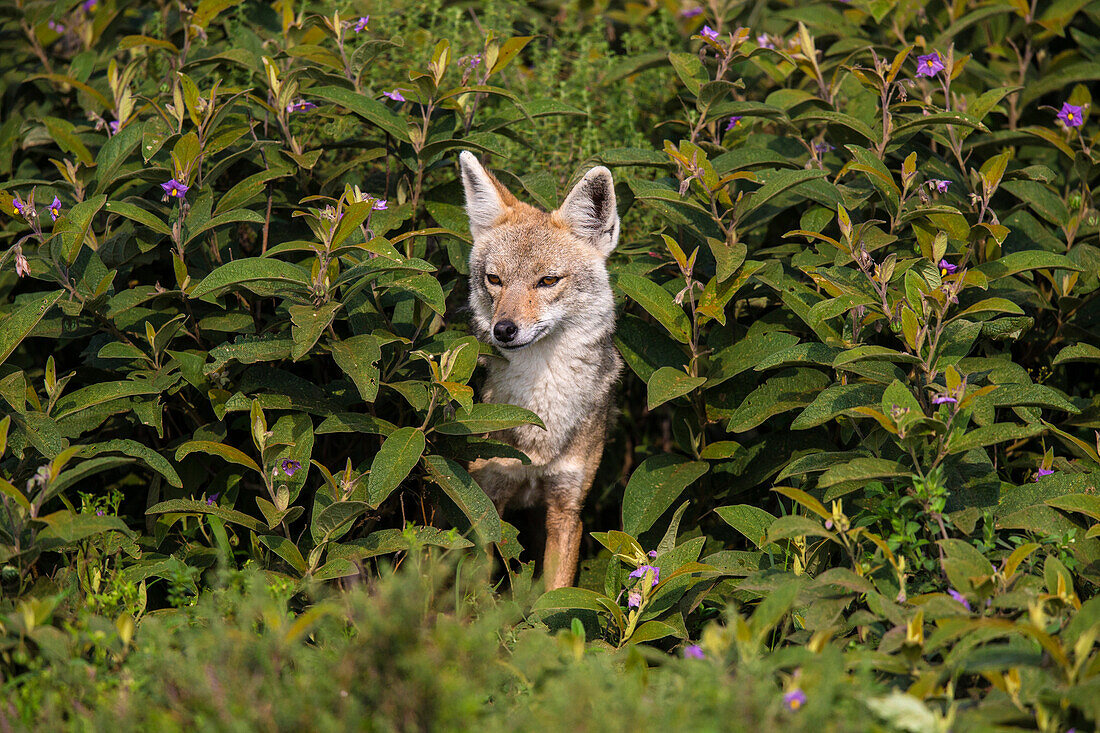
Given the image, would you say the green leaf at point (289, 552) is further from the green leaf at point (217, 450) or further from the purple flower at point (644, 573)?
the purple flower at point (644, 573)

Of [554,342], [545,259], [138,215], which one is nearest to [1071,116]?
[545,259]

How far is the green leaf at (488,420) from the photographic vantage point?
385 centimetres

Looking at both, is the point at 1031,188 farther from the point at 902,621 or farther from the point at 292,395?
the point at 292,395

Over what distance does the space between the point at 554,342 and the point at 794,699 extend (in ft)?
8.46

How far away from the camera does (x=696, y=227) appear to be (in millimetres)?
4637

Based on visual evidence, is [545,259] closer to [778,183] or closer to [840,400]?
[778,183]

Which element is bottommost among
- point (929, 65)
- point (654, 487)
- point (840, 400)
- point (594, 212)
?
point (654, 487)

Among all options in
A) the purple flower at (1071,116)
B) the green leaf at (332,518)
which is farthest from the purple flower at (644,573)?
the purple flower at (1071,116)

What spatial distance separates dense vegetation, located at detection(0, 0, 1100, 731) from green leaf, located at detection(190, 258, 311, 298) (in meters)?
0.02

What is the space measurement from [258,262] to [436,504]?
151 centimetres

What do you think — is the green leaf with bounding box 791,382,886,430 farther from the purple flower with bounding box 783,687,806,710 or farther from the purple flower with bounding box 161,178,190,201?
the purple flower with bounding box 161,178,190,201

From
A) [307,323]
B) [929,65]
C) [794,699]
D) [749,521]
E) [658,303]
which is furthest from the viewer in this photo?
Answer: [929,65]

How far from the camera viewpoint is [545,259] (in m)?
4.91

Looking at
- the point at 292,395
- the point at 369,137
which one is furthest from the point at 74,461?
the point at 369,137
